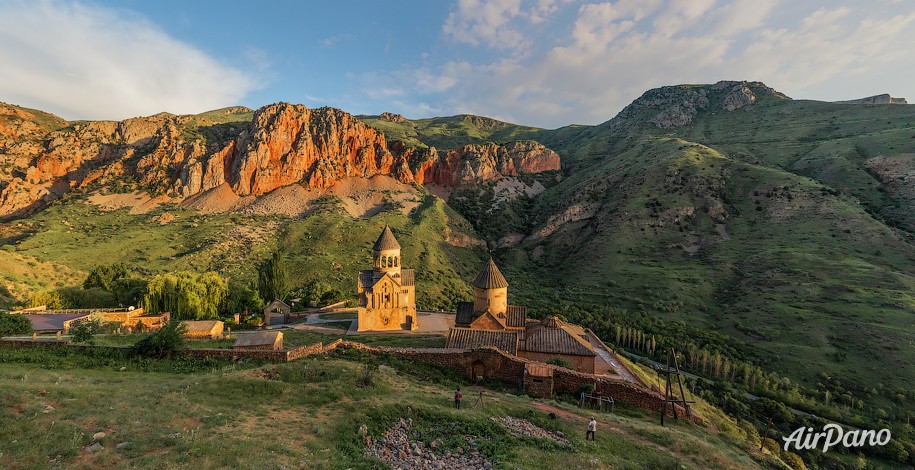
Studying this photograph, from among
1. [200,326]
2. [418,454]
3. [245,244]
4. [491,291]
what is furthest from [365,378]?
[245,244]

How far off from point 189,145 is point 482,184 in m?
84.7

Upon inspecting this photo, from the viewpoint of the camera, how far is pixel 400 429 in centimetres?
1302

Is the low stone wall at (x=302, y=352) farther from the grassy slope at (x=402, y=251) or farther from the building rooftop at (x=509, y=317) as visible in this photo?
the grassy slope at (x=402, y=251)

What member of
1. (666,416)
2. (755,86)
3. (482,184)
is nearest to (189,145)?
(482,184)

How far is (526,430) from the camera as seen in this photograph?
14.2 meters

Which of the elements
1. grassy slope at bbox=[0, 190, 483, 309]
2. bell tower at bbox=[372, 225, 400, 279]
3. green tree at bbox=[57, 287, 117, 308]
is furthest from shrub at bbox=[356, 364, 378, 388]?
grassy slope at bbox=[0, 190, 483, 309]

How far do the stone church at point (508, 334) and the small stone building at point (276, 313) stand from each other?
22095mm

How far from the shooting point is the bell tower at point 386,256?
39594 mm

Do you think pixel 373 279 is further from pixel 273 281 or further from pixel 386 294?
pixel 273 281

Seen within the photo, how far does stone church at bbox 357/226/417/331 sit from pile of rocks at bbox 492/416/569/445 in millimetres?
25391

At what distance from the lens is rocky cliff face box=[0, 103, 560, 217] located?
313 ft

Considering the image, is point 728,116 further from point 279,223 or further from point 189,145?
point 189,145

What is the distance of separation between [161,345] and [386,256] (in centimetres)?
2210

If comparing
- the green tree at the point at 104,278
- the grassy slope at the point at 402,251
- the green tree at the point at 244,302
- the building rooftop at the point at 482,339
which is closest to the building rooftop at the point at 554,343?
the building rooftop at the point at 482,339
